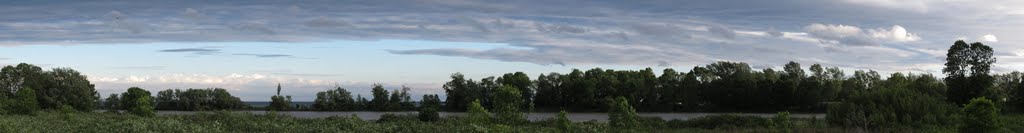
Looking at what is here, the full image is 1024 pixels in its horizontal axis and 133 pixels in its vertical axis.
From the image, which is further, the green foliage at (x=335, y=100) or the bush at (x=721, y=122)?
the green foliage at (x=335, y=100)

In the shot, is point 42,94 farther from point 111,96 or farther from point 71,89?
point 111,96

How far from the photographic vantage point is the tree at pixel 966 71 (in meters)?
63.8

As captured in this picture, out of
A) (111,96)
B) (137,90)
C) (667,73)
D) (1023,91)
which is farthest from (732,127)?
(111,96)

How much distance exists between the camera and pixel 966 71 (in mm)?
64438

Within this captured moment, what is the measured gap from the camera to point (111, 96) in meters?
82.6

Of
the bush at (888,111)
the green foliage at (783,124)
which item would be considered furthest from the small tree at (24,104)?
the bush at (888,111)

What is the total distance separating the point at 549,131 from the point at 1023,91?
47.9m

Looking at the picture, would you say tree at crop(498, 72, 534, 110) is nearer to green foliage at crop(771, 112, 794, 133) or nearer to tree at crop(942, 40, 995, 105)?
tree at crop(942, 40, 995, 105)

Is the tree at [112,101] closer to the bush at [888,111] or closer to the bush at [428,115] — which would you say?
the bush at [428,115]

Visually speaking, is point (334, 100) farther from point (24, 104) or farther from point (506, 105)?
→ point (506, 105)

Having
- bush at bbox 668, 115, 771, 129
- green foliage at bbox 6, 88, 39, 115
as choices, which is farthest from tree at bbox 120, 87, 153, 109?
bush at bbox 668, 115, 771, 129

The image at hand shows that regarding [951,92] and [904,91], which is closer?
[904,91]

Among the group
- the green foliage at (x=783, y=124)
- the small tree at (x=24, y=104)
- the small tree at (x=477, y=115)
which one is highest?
the small tree at (x=24, y=104)

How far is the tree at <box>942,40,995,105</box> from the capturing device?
209ft
